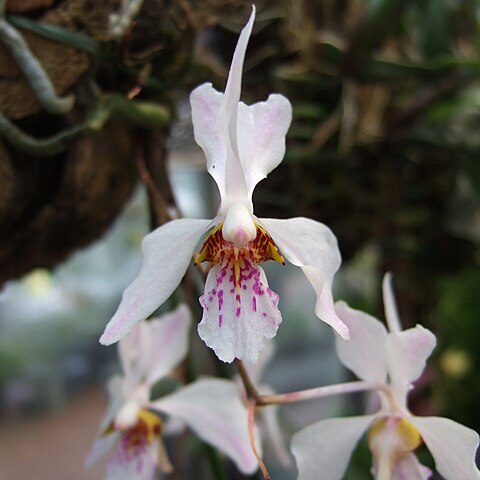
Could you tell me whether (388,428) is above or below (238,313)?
below

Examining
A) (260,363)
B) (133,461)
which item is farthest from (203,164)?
(133,461)

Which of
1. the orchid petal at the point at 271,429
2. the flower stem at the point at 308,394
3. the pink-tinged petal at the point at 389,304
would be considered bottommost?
the orchid petal at the point at 271,429

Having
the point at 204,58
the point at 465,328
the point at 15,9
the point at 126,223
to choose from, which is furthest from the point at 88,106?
the point at 126,223

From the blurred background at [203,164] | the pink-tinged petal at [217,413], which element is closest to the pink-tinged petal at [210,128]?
the blurred background at [203,164]

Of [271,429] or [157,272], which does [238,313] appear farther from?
[271,429]

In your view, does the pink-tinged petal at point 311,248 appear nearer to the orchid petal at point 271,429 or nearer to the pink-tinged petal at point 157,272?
the pink-tinged petal at point 157,272

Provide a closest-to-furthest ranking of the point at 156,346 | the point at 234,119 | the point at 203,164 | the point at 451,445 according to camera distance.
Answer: the point at 234,119 < the point at 451,445 < the point at 156,346 < the point at 203,164
